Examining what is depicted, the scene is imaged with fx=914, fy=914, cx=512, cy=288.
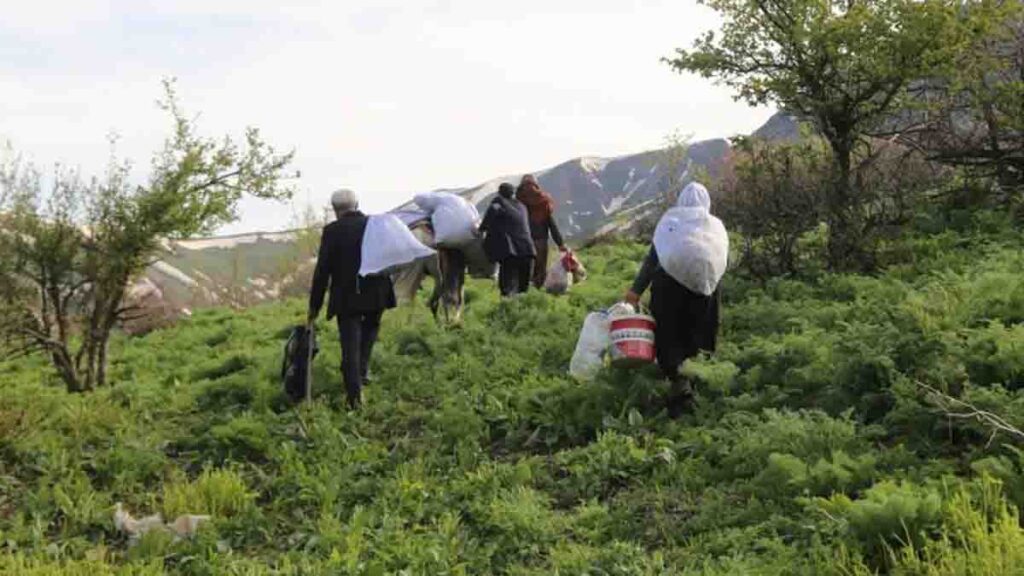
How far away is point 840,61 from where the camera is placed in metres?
11.6

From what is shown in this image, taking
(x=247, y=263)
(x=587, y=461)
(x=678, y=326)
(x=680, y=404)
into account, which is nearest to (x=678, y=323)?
(x=678, y=326)

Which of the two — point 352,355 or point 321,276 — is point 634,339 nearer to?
point 352,355

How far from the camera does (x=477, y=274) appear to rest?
1187 cm

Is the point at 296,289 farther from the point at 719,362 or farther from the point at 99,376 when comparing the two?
the point at 719,362

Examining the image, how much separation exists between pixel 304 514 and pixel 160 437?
99.9 inches

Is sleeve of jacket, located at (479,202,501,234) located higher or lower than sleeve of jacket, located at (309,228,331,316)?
higher

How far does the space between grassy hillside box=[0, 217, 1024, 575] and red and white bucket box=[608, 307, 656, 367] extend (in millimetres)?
227

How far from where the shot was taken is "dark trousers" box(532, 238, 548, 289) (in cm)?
1367

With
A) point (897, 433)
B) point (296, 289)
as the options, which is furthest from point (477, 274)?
point (296, 289)

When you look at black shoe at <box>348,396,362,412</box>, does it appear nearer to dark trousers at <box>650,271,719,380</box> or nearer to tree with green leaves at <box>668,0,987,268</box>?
dark trousers at <box>650,271,719,380</box>

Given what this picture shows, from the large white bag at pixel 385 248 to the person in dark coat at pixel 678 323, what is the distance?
97.2 inches

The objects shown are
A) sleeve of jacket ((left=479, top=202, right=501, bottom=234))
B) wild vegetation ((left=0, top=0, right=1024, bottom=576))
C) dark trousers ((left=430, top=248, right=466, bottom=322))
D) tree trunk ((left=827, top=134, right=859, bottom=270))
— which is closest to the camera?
wild vegetation ((left=0, top=0, right=1024, bottom=576))

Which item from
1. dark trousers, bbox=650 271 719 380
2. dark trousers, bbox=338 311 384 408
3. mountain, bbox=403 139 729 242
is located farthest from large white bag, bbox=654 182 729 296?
mountain, bbox=403 139 729 242

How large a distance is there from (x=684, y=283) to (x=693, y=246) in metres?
0.28
